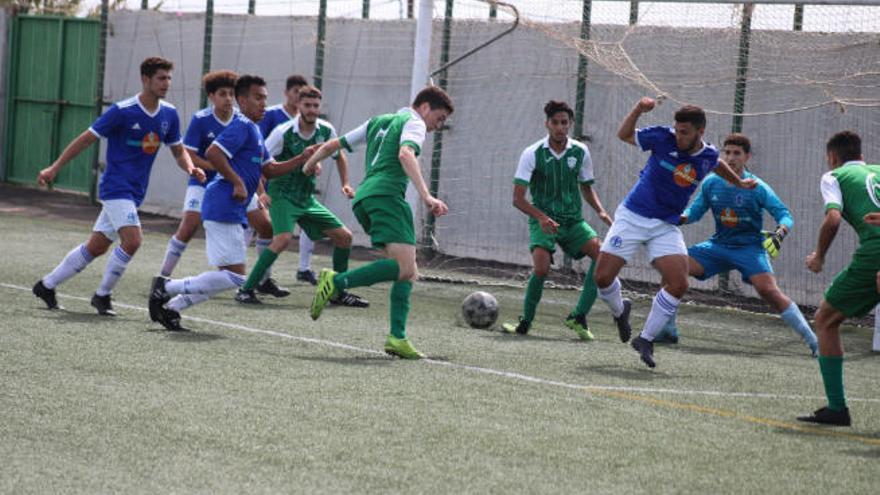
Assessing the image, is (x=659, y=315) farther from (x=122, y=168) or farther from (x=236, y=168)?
(x=122, y=168)

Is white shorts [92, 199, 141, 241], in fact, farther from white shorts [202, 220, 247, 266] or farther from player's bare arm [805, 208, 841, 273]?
player's bare arm [805, 208, 841, 273]

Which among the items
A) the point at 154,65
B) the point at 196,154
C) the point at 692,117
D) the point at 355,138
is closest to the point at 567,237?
the point at 692,117

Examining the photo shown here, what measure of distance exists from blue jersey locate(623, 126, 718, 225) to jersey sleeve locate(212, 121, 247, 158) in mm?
2849

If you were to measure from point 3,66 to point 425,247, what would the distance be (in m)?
11.0

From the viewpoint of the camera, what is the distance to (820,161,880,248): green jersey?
716 cm

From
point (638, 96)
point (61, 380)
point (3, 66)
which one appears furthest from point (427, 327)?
point (3, 66)

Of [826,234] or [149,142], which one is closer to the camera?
[826,234]

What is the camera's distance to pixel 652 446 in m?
6.15

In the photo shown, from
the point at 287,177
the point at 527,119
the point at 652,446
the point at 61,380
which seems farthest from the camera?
the point at 527,119

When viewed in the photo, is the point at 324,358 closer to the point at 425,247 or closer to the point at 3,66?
the point at 425,247

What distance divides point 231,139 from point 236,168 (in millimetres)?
215

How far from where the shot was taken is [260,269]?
11.5 meters

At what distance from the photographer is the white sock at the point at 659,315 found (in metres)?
8.84

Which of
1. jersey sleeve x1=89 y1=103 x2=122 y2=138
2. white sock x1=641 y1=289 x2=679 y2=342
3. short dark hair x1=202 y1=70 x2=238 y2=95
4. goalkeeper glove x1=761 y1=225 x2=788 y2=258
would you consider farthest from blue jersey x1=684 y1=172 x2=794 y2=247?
jersey sleeve x1=89 y1=103 x2=122 y2=138
